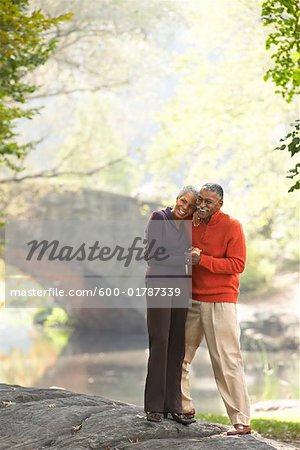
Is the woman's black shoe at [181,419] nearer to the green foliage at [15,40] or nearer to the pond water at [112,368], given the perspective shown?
the green foliage at [15,40]

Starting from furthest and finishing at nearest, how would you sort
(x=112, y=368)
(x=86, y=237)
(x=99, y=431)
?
(x=86, y=237) → (x=112, y=368) → (x=99, y=431)

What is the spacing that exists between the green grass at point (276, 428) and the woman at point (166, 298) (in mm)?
2713

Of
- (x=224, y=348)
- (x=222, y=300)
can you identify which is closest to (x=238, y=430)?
(x=224, y=348)

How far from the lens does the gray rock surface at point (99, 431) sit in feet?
18.1

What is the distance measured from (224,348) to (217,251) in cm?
69

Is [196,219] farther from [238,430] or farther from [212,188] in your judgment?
[238,430]

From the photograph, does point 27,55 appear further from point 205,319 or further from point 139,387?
point 139,387

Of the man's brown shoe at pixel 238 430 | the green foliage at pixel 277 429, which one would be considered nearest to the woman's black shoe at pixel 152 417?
the man's brown shoe at pixel 238 430

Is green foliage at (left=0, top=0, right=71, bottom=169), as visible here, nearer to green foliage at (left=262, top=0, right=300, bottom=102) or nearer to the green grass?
green foliage at (left=262, top=0, right=300, bottom=102)

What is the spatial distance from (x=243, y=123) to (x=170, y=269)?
12.3 metres

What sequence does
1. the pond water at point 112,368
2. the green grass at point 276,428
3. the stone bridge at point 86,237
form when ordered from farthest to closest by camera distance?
the stone bridge at point 86,237
the pond water at point 112,368
the green grass at point 276,428

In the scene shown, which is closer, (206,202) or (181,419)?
(206,202)

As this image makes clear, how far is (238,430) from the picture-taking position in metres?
5.89

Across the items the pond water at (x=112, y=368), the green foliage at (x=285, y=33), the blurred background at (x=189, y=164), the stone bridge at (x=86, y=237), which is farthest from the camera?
the stone bridge at (x=86, y=237)
